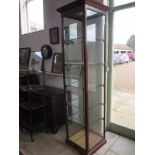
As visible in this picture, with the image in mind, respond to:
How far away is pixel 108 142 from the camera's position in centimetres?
220

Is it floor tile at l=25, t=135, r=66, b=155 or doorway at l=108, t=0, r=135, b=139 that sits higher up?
doorway at l=108, t=0, r=135, b=139

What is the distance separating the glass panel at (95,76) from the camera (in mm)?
2027

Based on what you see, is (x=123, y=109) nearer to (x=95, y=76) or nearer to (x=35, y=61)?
(x=95, y=76)

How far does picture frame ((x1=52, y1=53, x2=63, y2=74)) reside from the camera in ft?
9.10

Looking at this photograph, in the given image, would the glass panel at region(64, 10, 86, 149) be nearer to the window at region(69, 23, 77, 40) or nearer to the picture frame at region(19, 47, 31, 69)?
the window at region(69, 23, 77, 40)

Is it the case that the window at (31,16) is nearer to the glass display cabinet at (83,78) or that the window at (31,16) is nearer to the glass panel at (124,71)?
the glass display cabinet at (83,78)

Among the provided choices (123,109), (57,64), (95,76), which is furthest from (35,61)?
(123,109)

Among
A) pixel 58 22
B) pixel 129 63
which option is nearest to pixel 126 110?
pixel 129 63

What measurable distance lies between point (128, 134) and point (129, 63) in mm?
1060

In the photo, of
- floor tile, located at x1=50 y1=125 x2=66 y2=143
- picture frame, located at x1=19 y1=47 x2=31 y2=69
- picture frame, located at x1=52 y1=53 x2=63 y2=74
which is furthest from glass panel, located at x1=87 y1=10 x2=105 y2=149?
picture frame, located at x1=19 y1=47 x2=31 y2=69

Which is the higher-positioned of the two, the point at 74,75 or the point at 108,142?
the point at 74,75

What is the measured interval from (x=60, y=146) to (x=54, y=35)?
187 centimetres

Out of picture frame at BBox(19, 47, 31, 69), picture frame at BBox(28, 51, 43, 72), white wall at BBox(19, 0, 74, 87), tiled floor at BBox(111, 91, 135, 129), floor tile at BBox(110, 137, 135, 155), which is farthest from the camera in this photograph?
picture frame at BBox(19, 47, 31, 69)

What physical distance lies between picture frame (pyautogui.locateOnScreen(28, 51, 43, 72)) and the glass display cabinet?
1121 millimetres
